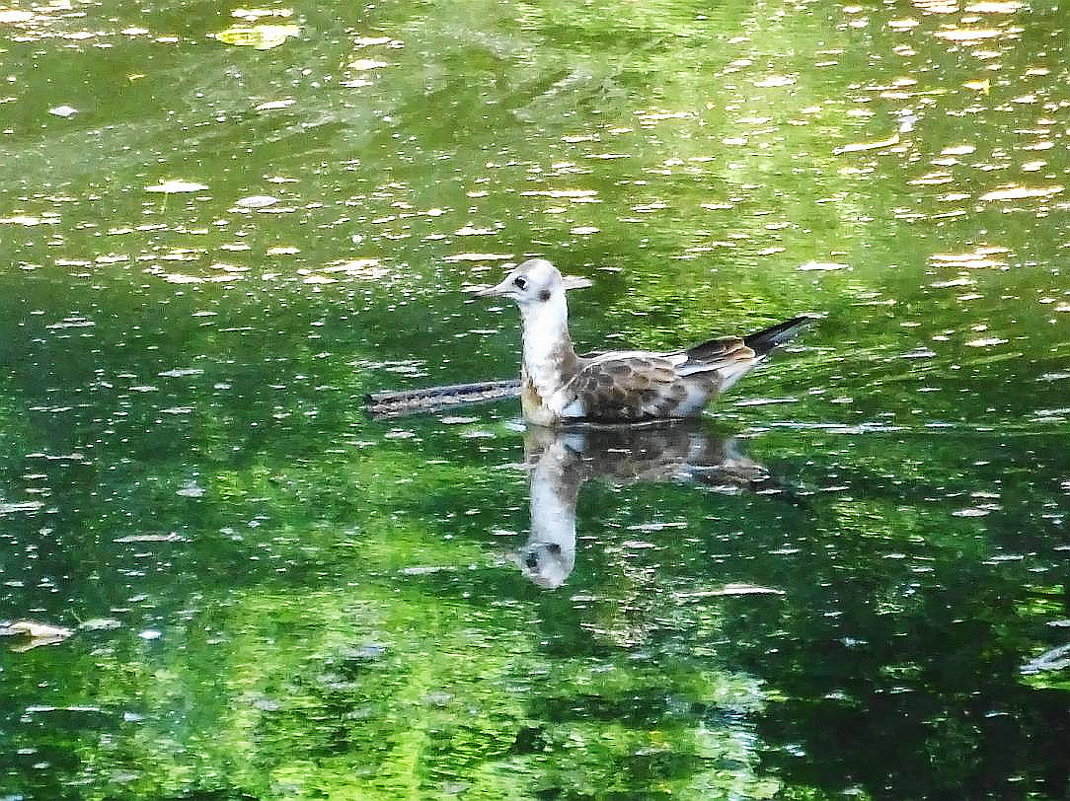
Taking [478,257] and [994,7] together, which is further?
[994,7]

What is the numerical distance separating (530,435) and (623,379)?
0.36 meters

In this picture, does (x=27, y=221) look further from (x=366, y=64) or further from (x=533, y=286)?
(x=533, y=286)

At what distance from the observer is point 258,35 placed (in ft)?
39.5

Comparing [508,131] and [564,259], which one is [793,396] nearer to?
[564,259]

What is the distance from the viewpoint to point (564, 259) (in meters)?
8.05

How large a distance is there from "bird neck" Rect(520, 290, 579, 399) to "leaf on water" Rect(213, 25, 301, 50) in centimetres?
582

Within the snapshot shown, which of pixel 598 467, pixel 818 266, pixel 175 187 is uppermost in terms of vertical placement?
pixel 175 187

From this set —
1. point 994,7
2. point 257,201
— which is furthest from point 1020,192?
point 994,7

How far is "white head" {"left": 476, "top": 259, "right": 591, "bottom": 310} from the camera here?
21.3 feet

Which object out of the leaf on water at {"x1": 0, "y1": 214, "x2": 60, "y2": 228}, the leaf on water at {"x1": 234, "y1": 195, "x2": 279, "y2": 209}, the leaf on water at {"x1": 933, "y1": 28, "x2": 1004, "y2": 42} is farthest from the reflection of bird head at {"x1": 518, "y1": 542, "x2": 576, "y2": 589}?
the leaf on water at {"x1": 933, "y1": 28, "x2": 1004, "y2": 42}

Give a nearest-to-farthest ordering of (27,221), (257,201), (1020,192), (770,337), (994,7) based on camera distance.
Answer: (770,337) → (1020,192) → (27,221) → (257,201) → (994,7)

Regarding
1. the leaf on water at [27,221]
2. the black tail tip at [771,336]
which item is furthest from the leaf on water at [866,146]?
the leaf on water at [27,221]

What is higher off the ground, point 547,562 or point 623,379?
point 623,379

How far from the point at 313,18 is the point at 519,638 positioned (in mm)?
8312
